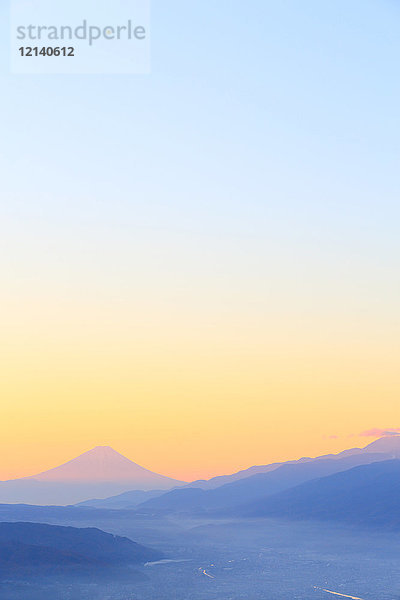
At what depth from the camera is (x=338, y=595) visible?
188875 mm

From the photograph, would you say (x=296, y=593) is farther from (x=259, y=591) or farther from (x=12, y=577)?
(x=12, y=577)

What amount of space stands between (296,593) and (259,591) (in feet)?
34.6

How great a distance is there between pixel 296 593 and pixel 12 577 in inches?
3126

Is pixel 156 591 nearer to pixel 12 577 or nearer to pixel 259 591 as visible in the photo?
pixel 259 591

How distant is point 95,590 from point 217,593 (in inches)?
1299

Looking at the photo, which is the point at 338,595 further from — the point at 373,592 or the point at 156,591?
the point at 156,591

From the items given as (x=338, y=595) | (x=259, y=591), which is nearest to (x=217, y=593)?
(x=259, y=591)

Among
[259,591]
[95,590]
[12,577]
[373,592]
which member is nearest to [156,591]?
[95,590]

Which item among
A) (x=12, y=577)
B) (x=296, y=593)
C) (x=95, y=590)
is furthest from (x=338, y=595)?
(x=12, y=577)

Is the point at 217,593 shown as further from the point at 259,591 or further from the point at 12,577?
the point at 12,577

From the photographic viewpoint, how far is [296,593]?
191m

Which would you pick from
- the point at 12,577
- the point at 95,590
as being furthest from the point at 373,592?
the point at 12,577

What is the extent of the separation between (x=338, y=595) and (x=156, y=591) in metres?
48.9

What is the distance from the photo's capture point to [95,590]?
619 feet
